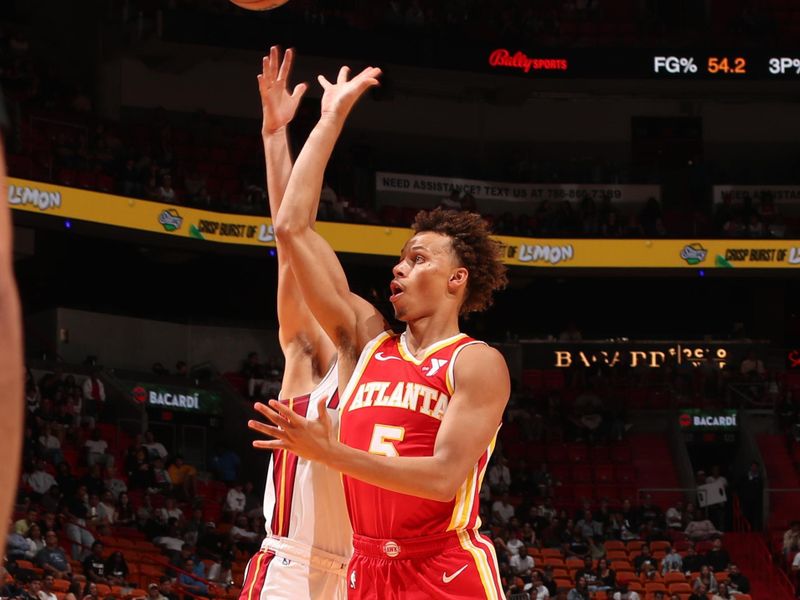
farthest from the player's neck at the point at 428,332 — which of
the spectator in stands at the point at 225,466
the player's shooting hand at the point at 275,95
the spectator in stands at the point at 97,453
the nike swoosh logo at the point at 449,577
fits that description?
the spectator in stands at the point at 225,466

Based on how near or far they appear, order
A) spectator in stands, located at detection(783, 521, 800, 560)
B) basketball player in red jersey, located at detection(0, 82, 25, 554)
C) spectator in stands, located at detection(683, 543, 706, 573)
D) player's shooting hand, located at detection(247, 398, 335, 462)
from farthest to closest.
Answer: spectator in stands, located at detection(783, 521, 800, 560) < spectator in stands, located at detection(683, 543, 706, 573) < player's shooting hand, located at detection(247, 398, 335, 462) < basketball player in red jersey, located at detection(0, 82, 25, 554)

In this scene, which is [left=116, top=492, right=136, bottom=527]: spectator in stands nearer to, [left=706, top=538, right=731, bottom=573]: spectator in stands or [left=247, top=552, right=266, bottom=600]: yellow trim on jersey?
[left=706, top=538, right=731, bottom=573]: spectator in stands

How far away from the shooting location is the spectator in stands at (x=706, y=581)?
61.8 feet

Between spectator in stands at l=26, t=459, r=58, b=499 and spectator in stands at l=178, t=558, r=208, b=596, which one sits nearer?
spectator in stands at l=178, t=558, r=208, b=596

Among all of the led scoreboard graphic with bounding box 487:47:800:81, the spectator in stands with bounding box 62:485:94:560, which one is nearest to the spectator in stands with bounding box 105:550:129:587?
the spectator in stands with bounding box 62:485:94:560

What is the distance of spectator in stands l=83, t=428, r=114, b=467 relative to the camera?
19.3 m

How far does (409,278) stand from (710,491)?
2083 centimetres

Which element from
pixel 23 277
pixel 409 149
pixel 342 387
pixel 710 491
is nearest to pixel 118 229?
pixel 23 277

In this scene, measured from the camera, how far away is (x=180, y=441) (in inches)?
964

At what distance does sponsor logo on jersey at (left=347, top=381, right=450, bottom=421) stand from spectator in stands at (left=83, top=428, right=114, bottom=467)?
15.6 meters

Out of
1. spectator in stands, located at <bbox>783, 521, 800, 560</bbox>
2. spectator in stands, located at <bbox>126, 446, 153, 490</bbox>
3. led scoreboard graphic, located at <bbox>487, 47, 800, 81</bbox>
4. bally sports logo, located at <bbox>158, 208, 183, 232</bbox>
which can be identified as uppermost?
led scoreboard graphic, located at <bbox>487, 47, 800, 81</bbox>

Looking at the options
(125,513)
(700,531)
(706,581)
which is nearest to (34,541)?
(125,513)

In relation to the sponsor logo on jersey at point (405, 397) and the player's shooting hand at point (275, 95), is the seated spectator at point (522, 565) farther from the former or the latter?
the sponsor logo on jersey at point (405, 397)

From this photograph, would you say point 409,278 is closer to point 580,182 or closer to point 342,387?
point 342,387
